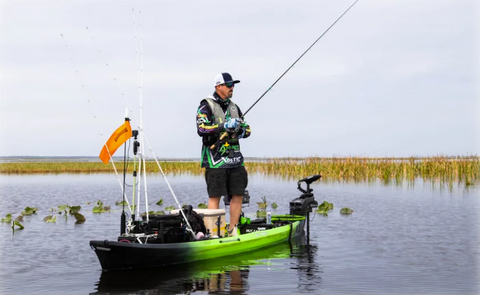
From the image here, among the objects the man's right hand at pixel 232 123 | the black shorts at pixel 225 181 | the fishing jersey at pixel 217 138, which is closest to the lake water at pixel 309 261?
the black shorts at pixel 225 181

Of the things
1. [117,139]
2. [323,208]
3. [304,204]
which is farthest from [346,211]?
[117,139]

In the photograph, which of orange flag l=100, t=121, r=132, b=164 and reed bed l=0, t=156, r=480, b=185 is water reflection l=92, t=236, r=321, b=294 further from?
reed bed l=0, t=156, r=480, b=185

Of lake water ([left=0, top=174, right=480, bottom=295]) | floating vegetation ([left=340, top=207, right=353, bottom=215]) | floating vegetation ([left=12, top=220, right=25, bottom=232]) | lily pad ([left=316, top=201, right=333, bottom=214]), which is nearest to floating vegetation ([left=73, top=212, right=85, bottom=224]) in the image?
lake water ([left=0, top=174, right=480, bottom=295])

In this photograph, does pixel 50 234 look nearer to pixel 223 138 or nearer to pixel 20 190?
pixel 223 138

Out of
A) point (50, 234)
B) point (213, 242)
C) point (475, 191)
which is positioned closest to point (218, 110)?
point (213, 242)

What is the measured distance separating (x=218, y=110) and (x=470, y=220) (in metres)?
7.54

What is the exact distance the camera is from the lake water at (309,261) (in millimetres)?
7191

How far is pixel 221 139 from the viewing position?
8.98m

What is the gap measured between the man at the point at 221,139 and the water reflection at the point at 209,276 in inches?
41.3

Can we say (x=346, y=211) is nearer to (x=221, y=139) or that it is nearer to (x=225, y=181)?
(x=225, y=181)

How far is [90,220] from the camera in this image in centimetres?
1418

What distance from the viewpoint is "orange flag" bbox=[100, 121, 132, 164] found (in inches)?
317

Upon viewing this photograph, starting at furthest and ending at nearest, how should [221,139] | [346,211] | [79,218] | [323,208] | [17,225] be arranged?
[323,208] < [346,211] < [79,218] < [17,225] < [221,139]

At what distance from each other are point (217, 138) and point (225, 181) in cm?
65
